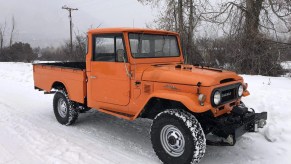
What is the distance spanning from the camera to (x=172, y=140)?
4.21 meters

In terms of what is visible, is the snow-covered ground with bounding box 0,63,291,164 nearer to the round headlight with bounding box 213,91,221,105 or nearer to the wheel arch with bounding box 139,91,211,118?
the wheel arch with bounding box 139,91,211,118

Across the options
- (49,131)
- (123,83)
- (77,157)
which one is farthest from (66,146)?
(123,83)

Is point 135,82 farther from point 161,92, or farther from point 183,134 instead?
point 183,134

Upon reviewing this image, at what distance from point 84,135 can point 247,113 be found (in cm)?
308

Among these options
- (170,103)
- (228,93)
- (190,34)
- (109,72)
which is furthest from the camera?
(190,34)

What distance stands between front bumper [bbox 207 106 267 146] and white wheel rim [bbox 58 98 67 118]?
3469 millimetres

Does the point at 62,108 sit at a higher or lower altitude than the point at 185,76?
lower

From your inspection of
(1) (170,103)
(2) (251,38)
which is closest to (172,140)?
(1) (170,103)

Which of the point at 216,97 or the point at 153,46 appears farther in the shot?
the point at 153,46

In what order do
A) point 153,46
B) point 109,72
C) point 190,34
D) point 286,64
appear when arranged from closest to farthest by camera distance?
point 109,72, point 153,46, point 286,64, point 190,34

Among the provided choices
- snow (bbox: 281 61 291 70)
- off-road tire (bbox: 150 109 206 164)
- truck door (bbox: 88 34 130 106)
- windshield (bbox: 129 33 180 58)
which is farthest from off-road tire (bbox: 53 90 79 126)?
snow (bbox: 281 61 291 70)

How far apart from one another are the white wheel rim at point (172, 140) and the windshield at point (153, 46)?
147cm

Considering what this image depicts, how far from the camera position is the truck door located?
195 inches

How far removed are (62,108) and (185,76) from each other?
134 inches
